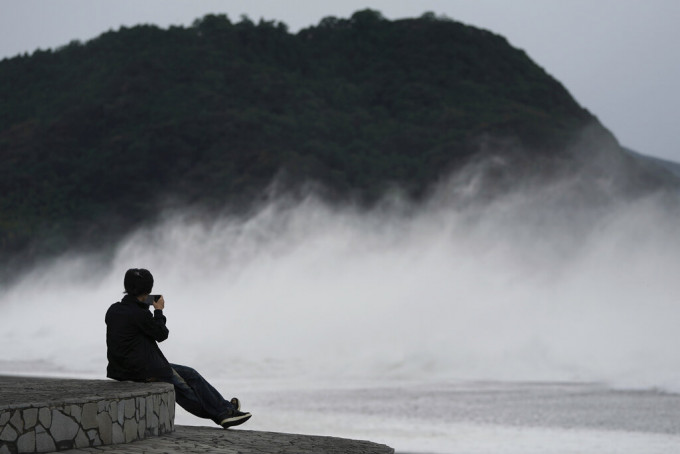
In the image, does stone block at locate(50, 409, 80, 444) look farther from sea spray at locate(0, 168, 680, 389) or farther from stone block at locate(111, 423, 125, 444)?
sea spray at locate(0, 168, 680, 389)

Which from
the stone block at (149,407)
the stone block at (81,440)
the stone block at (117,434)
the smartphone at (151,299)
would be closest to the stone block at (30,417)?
the stone block at (81,440)

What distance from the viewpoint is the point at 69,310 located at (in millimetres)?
63031

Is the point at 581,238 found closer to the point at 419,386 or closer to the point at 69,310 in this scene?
the point at 69,310

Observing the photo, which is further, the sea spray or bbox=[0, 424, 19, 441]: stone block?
the sea spray

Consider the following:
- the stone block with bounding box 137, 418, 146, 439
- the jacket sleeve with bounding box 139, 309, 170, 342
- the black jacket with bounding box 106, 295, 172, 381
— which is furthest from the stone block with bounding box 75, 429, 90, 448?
the jacket sleeve with bounding box 139, 309, 170, 342

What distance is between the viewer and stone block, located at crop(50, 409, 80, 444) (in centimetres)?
870

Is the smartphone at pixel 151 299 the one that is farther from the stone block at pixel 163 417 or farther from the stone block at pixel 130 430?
the stone block at pixel 130 430

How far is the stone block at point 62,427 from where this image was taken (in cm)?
870

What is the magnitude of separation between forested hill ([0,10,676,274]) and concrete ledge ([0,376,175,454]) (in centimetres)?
7575

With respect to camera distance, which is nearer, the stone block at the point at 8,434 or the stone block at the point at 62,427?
the stone block at the point at 8,434

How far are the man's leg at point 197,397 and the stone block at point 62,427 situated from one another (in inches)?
76.8

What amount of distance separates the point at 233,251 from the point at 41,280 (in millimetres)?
13266

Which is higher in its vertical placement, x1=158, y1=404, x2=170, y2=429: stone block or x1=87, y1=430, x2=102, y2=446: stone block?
x1=158, y1=404, x2=170, y2=429: stone block

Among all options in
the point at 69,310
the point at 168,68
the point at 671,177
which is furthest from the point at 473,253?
the point at 168,68
